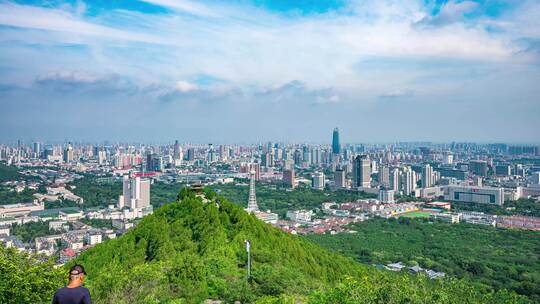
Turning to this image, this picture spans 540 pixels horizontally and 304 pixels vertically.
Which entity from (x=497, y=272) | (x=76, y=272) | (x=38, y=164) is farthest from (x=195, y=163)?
(x=76, y=272)

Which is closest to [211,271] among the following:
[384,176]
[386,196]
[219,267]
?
[219,267]

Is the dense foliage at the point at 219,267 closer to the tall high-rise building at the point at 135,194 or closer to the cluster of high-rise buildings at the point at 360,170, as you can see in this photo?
the tall high-rise building at the point at 135,194

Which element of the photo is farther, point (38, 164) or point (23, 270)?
point (38, 164)

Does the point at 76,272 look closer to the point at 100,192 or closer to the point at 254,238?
the point at 254,238

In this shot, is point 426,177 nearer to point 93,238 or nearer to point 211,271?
point 93,238

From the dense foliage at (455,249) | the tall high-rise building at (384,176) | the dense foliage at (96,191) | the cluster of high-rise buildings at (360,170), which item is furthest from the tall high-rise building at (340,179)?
the dense foliage at (96,191)

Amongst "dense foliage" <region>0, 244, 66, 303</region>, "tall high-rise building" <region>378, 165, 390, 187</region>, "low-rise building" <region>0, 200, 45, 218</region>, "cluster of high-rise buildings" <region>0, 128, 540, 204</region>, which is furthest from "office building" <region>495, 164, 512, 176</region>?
"dense foliage" <region>0, 244, 66, 303</region>

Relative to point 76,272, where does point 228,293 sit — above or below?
below
